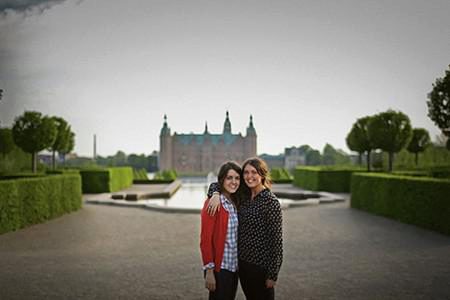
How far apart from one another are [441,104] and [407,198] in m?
6.58

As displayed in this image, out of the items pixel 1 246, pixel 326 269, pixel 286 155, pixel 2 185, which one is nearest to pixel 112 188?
pixel 2 185

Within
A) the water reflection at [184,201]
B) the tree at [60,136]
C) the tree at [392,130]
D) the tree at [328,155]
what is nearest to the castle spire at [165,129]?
the tree at [328,155]

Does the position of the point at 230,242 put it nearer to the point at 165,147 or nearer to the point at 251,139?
the point at 165,147

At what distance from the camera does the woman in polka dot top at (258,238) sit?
300cm

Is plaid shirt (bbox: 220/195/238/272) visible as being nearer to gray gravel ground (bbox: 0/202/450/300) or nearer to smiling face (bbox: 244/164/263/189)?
smiling face (bbox: 244/164/263/189)

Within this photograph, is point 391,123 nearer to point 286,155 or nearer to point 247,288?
point 247,288

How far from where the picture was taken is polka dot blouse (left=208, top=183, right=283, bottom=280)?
300 cm

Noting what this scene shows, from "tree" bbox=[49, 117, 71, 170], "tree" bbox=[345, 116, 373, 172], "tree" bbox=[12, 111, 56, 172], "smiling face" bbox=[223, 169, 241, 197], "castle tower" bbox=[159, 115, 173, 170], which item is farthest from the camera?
"castle tower" bbox=[159, 115, 173, 170]

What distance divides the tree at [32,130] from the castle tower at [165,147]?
5358 cm

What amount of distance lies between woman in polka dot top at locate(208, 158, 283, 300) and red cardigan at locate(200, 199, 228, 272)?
0.19 metres

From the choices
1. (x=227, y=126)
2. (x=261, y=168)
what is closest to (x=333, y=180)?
(x=261, y=168)

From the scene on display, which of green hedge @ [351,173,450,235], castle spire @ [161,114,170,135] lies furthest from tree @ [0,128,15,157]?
castle spire @ [161,114,170,135]

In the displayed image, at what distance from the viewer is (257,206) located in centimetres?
301

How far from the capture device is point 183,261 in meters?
6.29
